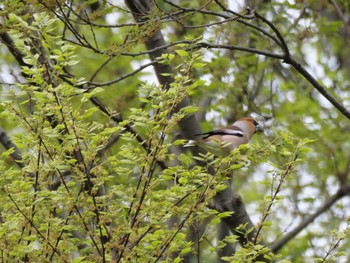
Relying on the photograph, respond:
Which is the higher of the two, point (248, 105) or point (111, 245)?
point (248, 105)

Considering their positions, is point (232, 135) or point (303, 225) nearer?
point (232, 135)

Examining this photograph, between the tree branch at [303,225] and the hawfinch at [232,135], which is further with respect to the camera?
the tree branch at [303,225]

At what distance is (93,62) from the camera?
941 cm

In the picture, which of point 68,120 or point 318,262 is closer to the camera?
point 68,120

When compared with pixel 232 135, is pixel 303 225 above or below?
below

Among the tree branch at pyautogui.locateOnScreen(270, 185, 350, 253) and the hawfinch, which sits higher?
the hawfinch

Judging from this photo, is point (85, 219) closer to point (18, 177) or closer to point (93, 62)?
point (18, 177)

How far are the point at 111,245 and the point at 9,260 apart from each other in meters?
0.59

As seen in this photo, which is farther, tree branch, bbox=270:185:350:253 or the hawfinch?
tree branch, bbox=270:185:350:253

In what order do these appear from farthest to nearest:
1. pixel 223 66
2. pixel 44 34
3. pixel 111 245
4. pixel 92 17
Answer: pixel 223 66 < pixel 92 17 < pixel 44 34 < pixel 111 245

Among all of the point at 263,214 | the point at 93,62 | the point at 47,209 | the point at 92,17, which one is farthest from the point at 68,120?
the point at 93,62

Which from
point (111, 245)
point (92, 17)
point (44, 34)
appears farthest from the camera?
point (92, 17)

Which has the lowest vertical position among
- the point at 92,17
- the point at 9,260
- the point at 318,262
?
the point at 318,262

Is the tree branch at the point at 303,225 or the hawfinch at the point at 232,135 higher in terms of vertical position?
the hawfinch at the point at 232,135
